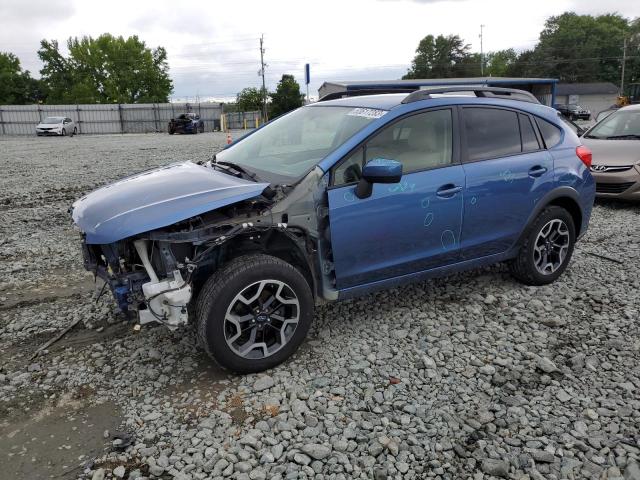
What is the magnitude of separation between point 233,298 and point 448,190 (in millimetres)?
1882

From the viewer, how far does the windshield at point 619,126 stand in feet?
29.8

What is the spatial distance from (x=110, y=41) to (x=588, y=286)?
82.0m

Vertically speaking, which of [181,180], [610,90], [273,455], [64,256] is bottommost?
[273,455]

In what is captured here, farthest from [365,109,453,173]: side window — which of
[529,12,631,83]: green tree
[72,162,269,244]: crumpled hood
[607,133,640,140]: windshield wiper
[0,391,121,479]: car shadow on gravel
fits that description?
[529,12,631,83]: green tree

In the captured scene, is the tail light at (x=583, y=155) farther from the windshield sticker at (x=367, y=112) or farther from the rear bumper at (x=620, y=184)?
the rear bumper at (x=620, y=184)

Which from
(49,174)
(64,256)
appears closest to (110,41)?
(49,174)

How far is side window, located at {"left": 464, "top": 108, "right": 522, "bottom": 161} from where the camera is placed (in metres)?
4.30

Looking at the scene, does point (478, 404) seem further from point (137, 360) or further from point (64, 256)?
point (64, 256)

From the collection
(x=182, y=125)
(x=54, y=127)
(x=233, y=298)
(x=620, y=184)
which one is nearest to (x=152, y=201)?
(x=233, y=298)

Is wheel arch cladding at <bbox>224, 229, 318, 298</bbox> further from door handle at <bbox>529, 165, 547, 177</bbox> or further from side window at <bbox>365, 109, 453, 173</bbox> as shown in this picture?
door handle at <bbox>529, 165, 547, 177</bbox>

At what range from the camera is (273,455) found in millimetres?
2750

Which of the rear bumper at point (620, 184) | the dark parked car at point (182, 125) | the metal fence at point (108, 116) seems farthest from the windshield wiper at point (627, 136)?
the metal fence at point (108, 116)

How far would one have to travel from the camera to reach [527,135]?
4.69 m

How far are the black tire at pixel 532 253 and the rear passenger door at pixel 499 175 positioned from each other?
0.58 feet
